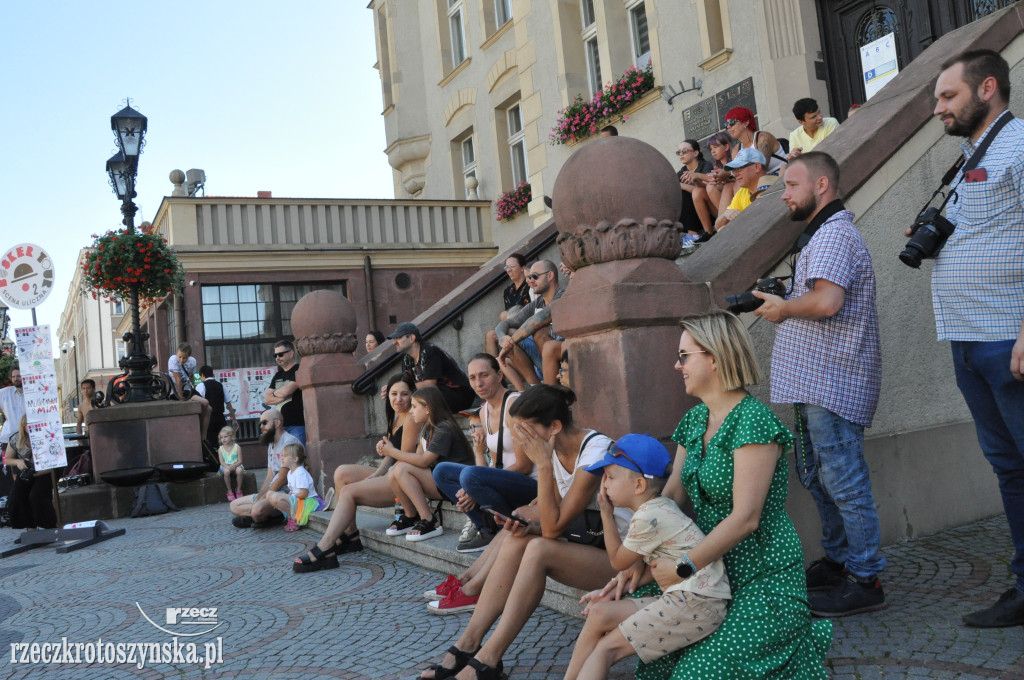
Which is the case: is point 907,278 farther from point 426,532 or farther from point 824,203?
point 426,532

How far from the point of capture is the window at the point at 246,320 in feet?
55.6

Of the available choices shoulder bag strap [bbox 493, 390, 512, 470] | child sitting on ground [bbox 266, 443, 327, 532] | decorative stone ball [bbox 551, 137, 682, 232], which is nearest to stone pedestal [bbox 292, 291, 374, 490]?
child sitting on ground [bbox 266, 443, 327, 532]

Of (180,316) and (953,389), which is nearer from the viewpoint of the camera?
(953,389)

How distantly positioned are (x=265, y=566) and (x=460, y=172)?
14245 mm

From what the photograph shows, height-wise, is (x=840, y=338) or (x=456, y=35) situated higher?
(x=456, y=35)

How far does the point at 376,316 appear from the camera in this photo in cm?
1775

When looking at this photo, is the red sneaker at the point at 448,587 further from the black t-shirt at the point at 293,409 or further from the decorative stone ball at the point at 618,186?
the black t-shirt at the point at 293,409

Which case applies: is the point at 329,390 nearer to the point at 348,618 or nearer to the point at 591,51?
the point at 348,618

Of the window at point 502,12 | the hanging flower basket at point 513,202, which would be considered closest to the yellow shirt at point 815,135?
the hanging flower basket at point 513,202

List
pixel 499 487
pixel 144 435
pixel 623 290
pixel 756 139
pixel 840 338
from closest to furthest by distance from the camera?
pixel 840 338 < pixel 623 290 < pixel 499 487 < pixel 756 139 < pixel 144 435

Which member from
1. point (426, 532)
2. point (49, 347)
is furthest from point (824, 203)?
point (49, 347)

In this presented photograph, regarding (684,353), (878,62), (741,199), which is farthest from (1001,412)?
(878,62)

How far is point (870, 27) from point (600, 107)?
4.64 meters

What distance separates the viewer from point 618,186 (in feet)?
14.6
